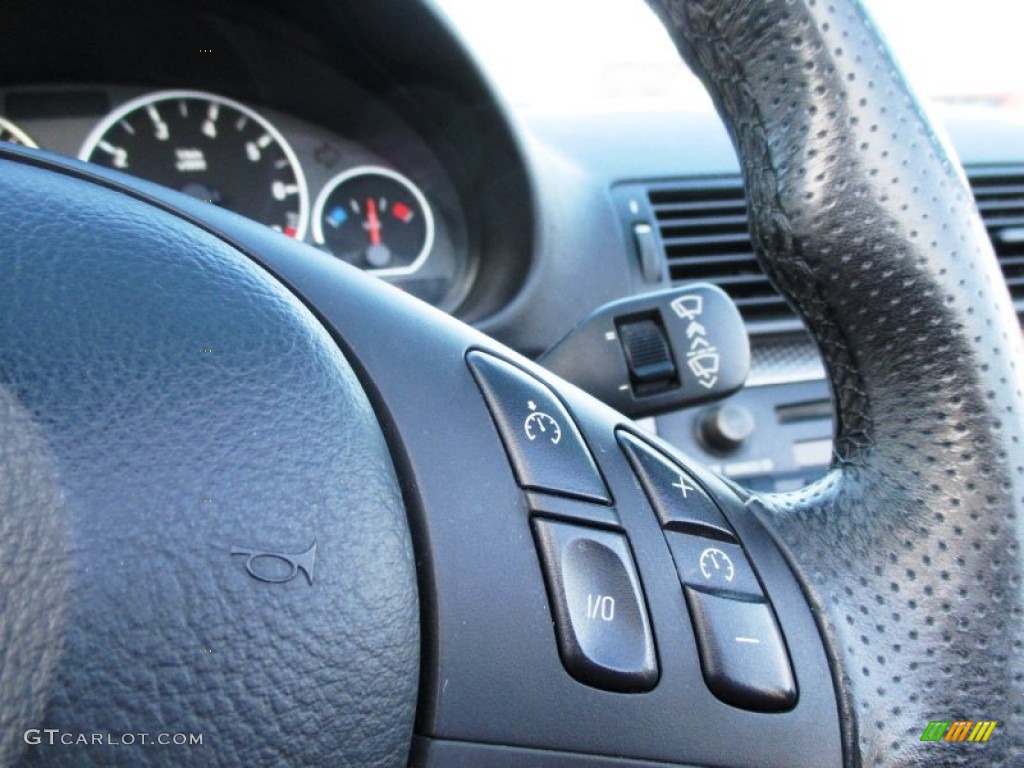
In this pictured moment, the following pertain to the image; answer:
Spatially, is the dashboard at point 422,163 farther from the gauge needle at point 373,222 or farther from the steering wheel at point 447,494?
the steering wheel at point 447,494

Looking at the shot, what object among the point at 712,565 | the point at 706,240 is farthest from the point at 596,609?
the point at 706,240

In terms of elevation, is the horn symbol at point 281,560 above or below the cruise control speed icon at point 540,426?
below

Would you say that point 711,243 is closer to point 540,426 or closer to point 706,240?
point 706,240

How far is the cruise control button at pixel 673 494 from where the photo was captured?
644 millimetres

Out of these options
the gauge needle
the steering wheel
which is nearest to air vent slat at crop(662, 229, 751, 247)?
the gauge needle

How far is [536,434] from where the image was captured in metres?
0.62

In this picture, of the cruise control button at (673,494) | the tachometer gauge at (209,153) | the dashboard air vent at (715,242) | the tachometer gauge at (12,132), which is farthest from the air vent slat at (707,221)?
the cruise control button at (673,494)

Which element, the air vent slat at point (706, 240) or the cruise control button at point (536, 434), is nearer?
the cruise control button at point (536, 434)

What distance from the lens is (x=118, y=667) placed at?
0.44 metres

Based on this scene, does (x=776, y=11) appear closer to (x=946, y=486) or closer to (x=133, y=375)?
(x=946, y=486)

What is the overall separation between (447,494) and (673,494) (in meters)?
0.16
